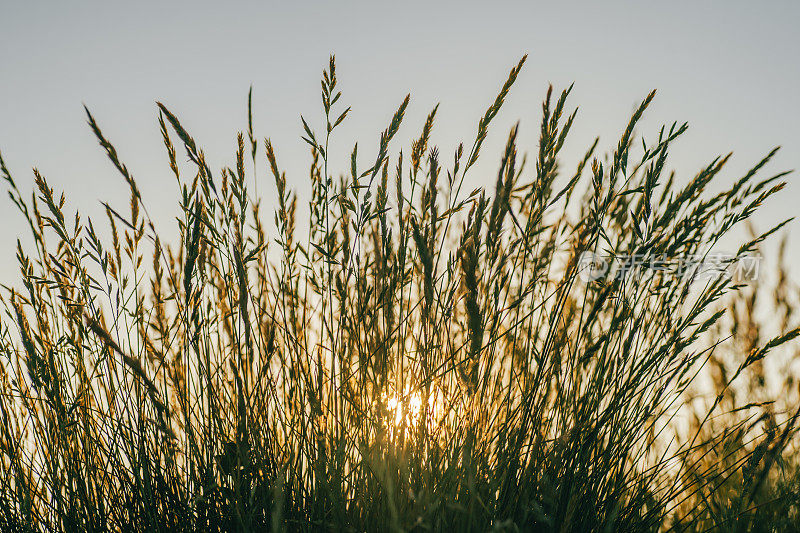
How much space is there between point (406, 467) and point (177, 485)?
55 centimetres

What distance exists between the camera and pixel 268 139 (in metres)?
1.25

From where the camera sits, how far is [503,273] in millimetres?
1290

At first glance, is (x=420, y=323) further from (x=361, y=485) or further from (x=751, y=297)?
(x=751, y=297)

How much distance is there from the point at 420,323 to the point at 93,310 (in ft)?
2.57

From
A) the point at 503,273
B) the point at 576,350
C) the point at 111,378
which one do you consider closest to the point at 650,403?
the point at 576,350

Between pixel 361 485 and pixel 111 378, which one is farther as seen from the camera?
pixel 111 378

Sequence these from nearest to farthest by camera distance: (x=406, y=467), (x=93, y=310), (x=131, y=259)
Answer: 1. (x=406, y=467)
2. (x=93, y=310)
3. (x=131, y=259)

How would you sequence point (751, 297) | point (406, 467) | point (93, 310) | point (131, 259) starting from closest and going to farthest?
point (406, 467)
point (93, 310)
point (131, 259)
point (751, 297)

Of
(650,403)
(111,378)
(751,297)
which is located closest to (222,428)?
(111,378)

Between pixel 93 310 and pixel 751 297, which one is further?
pixel 751 297

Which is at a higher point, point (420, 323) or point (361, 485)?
point (420, 323)

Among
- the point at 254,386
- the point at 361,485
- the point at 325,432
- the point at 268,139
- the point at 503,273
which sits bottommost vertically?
the point at 361,485

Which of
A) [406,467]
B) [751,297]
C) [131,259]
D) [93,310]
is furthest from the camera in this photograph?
[751,297]

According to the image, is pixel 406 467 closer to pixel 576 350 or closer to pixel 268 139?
pixel 576 350
